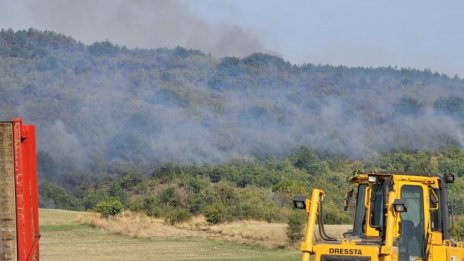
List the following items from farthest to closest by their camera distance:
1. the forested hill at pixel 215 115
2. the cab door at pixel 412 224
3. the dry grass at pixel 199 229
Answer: the forested hill at pixel 215 115 < the dry grass at pixel 199 229 < the cab door at pixel 412 224

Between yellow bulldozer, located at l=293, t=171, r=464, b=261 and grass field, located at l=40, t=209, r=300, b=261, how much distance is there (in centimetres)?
Result: 2229

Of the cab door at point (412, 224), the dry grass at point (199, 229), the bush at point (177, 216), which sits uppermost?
the cab door at point (412, 224)

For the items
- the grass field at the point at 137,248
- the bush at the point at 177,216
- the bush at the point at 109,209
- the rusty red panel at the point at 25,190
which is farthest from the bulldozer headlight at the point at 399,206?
the bush at the point at 109,209

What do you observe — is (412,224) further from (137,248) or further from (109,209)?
(109,209)

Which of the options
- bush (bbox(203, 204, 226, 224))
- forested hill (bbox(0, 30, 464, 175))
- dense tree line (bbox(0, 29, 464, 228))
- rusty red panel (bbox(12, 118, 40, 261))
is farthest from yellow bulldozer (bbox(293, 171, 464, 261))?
forested hill (bbox(0, 30, 464, 175))

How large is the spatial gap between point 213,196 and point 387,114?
64.2 metres

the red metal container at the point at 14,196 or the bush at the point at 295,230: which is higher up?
the red metal container at the point at 14,196

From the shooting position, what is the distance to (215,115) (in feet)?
466

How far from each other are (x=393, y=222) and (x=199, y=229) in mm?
41211

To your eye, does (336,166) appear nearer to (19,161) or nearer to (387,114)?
(387,114)

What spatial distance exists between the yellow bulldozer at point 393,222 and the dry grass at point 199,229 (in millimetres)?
29429

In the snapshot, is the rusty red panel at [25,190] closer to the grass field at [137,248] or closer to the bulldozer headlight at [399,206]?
the bulldozer headlight at [399,206]

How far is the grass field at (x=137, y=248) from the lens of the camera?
39188 mm

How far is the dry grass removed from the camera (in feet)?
157
